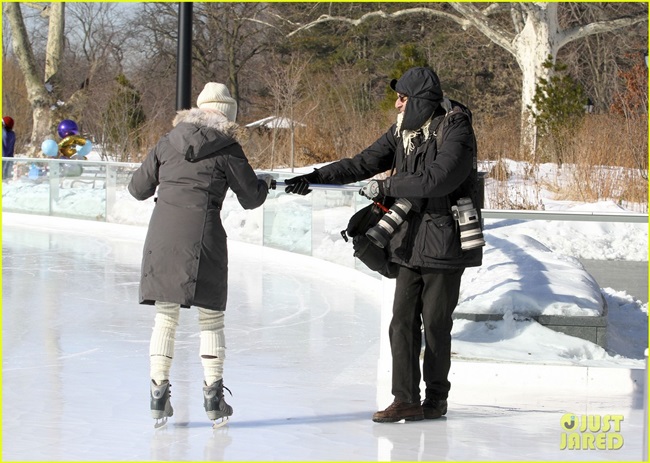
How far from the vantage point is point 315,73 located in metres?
37.7

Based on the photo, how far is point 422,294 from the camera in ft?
15.7

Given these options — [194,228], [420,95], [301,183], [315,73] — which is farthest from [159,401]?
[315,73]

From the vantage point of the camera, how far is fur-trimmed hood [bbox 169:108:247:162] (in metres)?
4.50

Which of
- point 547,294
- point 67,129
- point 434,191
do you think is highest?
point 67,129

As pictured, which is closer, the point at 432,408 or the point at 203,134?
the point at 203,134

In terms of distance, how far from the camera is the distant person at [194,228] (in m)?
4.46

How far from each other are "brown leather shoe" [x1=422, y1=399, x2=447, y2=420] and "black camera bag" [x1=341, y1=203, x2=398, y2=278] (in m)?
0.56

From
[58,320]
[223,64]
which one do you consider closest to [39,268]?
[58,320]

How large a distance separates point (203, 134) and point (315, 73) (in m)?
33.5

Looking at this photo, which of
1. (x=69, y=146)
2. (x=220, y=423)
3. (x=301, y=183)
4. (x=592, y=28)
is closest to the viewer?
(x=220, y=423)

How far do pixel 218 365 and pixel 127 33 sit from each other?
129ft

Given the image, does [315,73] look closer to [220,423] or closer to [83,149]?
[83,149]

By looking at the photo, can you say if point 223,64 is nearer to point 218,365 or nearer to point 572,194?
point 572,194

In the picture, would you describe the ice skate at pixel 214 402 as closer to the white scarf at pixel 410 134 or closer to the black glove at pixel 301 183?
the black glove at pixel 301 183
